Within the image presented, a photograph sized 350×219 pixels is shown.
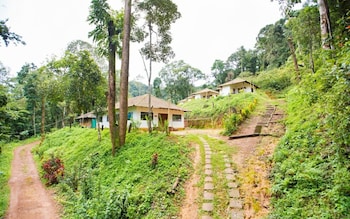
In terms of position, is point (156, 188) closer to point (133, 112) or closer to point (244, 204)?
point (244, 204)

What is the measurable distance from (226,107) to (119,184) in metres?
15.9

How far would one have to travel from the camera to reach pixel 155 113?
19344 mm

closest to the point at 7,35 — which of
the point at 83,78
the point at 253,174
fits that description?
the point at 83,78

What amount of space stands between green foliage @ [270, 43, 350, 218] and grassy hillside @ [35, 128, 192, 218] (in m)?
2.63

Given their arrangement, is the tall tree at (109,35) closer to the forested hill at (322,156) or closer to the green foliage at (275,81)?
the forested hill at (322,156)

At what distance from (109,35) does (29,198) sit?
27.8 ft

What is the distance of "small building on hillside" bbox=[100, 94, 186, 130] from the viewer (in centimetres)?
1774

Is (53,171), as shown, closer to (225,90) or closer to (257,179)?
(257,179)

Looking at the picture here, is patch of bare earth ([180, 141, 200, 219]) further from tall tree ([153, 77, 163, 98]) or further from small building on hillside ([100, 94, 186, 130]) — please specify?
tall tree ([153, 77, 163, 98])

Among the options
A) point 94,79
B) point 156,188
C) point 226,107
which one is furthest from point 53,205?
point 226,107

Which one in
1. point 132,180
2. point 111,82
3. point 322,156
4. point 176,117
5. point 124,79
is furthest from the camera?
point 176,117

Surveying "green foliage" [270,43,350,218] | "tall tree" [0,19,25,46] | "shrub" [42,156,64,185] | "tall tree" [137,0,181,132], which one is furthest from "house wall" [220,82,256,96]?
"tall tree" [0,19,25,46]

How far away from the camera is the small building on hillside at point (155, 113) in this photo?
17742mm

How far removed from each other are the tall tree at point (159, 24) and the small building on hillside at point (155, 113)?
17.5 ft
